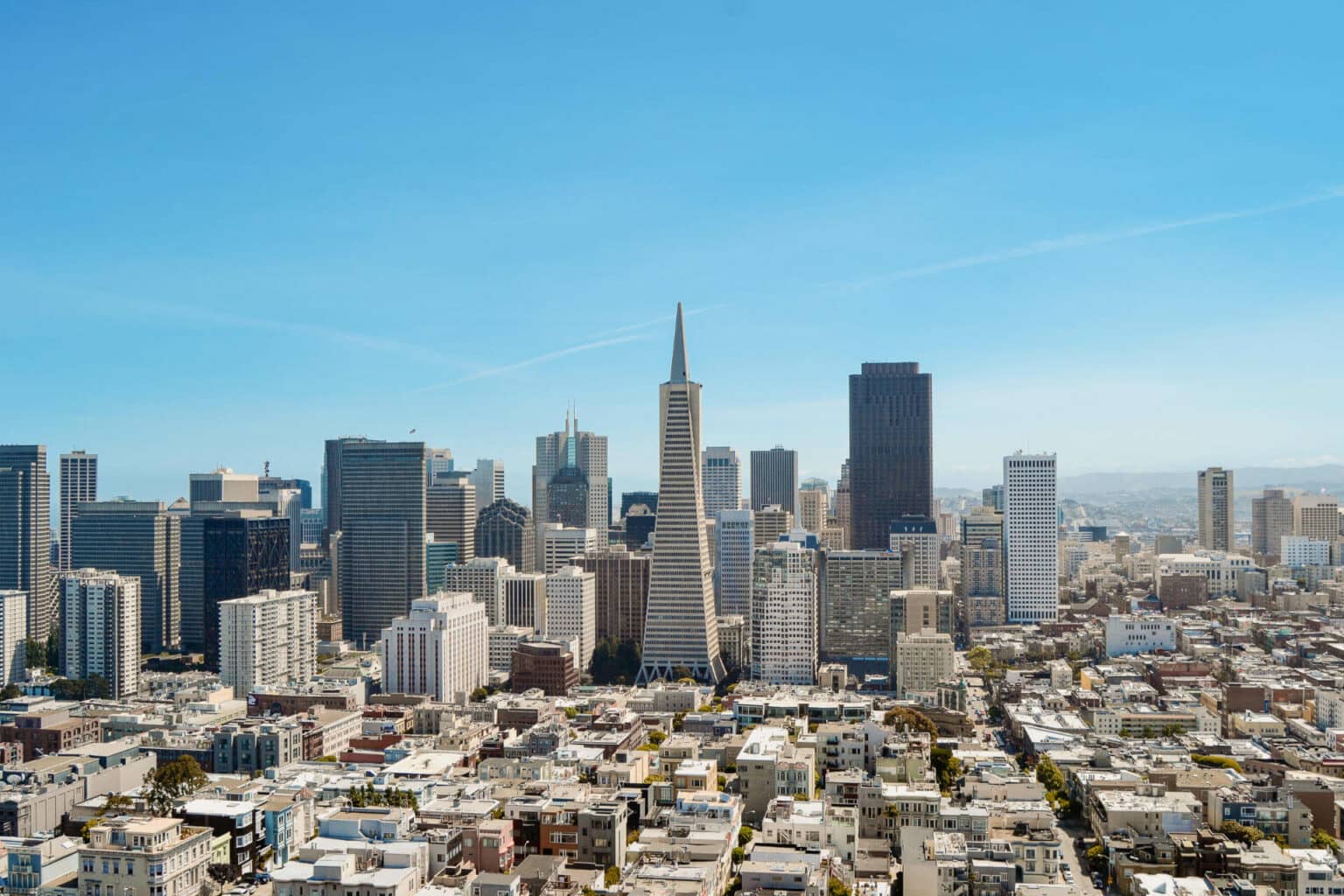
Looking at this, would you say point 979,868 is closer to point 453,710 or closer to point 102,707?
point 453,710

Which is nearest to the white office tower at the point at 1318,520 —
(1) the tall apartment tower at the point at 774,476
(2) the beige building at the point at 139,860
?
(1) the tall apartment tower at the point at 774,476

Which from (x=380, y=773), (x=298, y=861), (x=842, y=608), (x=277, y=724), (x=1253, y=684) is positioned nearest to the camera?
(x=298, y=861)

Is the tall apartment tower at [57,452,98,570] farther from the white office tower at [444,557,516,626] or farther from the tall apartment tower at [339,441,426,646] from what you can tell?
the white office tower at [444,557,516,626]

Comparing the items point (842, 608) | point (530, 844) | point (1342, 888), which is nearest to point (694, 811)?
point (530, 844)

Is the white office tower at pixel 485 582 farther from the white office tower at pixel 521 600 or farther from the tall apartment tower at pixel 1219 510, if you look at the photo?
the tall apartment tower at pixel 1219 510

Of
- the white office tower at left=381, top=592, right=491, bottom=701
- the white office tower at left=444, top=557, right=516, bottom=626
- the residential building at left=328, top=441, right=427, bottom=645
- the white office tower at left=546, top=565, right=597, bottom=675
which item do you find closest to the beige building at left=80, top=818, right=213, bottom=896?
the white office tower at left=381, top=592, right=491, bottom=701

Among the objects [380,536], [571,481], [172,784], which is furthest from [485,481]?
[172,784]
